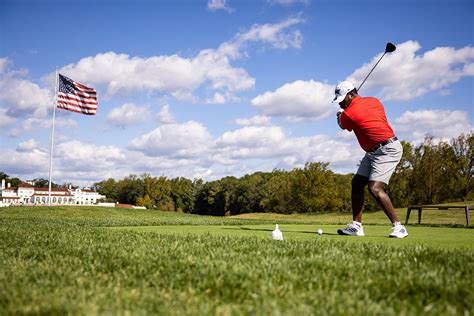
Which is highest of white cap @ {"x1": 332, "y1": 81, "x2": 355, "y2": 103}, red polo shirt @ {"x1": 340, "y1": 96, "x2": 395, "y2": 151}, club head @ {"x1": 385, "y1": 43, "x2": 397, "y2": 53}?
club head @ {"x1": 385, "y1": 43, "x2": 397, "y2": 53}

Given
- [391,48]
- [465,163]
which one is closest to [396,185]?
[465,163]

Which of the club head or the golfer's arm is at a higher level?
the club head

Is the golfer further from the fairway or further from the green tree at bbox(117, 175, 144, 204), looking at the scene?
the green tree at bbox(117, 175, 144, 204)

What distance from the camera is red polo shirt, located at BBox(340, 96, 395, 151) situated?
321 inches

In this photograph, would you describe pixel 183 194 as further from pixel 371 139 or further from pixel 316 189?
pixel 371 139

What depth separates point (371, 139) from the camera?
8211 mm

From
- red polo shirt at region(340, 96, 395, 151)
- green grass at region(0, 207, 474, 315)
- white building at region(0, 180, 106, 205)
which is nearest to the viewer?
green grass at region(0, 207, 474, 315)

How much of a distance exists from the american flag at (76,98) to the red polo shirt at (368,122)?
24.5 m

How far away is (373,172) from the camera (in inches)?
320

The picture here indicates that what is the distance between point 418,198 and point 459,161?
22.5 feet

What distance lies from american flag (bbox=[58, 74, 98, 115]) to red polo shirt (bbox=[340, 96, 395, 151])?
2450 centimetres

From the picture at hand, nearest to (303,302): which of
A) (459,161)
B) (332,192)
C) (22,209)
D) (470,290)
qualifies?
(470,290)

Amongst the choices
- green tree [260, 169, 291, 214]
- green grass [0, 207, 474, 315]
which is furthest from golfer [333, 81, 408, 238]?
green tree [260, 169, 291, 214]

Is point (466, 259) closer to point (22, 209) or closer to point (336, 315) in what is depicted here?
point (336, 315)
